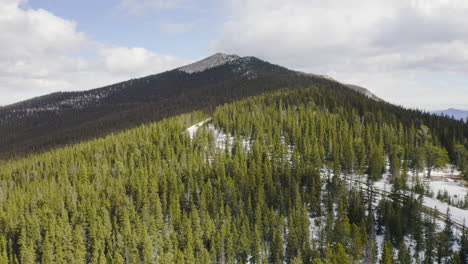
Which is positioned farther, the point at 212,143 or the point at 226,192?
the point at 212,143

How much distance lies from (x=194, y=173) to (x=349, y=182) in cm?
5826

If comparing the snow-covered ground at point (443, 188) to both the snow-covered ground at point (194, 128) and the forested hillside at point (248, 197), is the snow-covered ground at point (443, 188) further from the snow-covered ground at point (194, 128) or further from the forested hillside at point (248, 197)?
the snow-covered ground at point (194, 128)

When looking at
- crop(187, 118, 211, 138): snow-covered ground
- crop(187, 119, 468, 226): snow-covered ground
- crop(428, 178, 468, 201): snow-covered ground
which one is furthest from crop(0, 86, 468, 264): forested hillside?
crop(428, 178, 468, 201): snow-covered ground

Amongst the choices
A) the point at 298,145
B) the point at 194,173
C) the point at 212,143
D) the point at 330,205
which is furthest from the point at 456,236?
the point at 212,143

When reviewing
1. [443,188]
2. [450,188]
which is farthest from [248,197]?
[450,188]

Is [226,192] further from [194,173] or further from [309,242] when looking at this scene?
[309,242]

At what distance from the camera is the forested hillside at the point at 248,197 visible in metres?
75.9

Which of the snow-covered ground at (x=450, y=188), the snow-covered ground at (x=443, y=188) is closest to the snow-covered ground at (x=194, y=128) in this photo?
the snow-covered ground at (x=443, y=188)

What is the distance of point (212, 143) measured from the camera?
140 metres

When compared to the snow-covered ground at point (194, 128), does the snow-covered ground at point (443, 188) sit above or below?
below

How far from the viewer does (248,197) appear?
98062mm

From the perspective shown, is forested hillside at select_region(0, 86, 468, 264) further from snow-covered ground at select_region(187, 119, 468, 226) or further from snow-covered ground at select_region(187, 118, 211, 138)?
snow-covered ground at select_region(187, 118, 211, 138)

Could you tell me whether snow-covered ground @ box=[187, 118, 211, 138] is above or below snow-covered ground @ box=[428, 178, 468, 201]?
above

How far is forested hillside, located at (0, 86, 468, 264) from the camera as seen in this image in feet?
249
